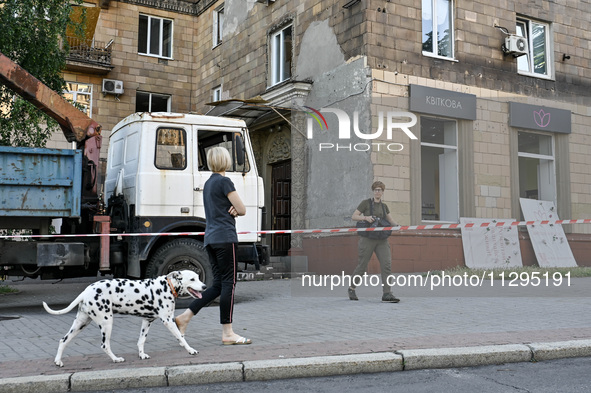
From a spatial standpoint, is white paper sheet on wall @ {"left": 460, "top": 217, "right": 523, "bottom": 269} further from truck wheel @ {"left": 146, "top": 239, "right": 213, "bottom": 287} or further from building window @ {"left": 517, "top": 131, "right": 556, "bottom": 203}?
truck wheel @ {"left": 146, "top": 239, "right": 213, "bottom": 287}

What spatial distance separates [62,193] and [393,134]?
7.98 meters

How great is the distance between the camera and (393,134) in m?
14.0

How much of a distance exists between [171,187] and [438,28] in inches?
355

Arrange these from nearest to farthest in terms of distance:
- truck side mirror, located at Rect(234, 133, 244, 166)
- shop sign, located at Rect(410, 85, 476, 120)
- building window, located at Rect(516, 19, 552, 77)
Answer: truck side mirror, located at Rect(234, 133, 244, 166), shop sign, located at Rect(410, 85, 476, 120), building window, located at Rect(516, 19, 552, 77)

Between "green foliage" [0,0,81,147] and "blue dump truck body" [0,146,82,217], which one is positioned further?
"green foliage" [0,0,81,147]

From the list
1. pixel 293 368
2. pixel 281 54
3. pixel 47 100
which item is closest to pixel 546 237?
pixel 281 54

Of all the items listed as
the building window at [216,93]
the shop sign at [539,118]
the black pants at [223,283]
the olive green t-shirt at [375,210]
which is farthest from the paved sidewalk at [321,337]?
the building window at [216,93]

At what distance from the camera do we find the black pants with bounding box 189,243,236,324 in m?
5.90

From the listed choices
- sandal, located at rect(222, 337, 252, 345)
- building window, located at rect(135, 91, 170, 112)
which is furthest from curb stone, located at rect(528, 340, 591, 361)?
building window, located at rect(135, 91, 170, 112)

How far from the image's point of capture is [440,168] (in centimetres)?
1531

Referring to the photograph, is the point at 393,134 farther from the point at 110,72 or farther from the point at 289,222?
the point at 110,72

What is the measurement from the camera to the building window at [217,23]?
2122cm

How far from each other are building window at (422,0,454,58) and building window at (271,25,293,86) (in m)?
3.83

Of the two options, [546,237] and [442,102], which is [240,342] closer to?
[442,102]
